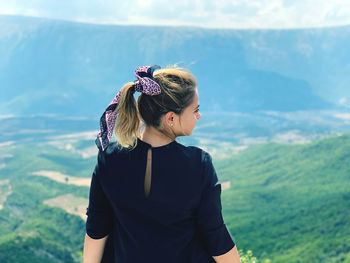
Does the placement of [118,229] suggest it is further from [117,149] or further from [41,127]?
[41,127]

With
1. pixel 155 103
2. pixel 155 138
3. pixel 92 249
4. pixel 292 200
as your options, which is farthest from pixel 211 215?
pixel 292 200

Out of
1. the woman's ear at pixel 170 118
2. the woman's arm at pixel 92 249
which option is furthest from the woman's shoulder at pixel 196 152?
the woman's arm at pixel 92 249

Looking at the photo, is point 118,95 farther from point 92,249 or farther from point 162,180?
point 92,249

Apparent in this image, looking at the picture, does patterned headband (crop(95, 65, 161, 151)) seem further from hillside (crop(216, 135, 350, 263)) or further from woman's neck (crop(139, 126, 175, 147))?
hillside (crop(216, 135, 350, 263))

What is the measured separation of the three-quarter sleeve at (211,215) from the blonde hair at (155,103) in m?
0.27

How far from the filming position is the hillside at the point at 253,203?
33906 millimetres

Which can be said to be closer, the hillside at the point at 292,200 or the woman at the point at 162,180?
the woman at the point at 162,180

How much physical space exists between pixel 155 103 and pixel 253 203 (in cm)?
6002

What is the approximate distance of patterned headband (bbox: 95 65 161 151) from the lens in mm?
2025

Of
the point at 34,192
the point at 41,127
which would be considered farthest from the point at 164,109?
the point at 41,127

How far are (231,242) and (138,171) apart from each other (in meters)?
0.55

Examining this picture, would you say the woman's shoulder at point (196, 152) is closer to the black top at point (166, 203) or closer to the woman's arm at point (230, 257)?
the black top at point (166, 203)

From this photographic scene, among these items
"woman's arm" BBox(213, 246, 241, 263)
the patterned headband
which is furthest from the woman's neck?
"woman's arm" BBox(213, 246, 241, 263)

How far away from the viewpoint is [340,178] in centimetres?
6009
